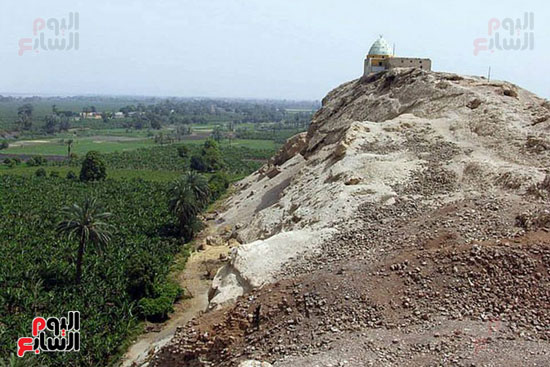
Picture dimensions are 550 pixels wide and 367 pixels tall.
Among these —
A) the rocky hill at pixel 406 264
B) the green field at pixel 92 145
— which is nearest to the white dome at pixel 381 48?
the rocky hill at pixel 406 264

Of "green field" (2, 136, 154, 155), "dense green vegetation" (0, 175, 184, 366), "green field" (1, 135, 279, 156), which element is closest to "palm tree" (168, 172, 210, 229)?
"dense green vegetation" (0, 175, 184, 366)

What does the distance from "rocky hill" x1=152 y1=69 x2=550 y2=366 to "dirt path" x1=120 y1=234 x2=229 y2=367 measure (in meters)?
6.75

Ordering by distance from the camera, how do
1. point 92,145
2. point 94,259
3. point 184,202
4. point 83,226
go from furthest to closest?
point 92,145 < point 184,202 < point 94,259 < point 83,226

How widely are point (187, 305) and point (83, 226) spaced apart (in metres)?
9.93

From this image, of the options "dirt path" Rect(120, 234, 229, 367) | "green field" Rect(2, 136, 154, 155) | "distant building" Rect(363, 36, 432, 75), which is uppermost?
"distant building" Rect(363, 36, 432, 75)

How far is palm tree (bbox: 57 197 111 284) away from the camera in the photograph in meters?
34.2

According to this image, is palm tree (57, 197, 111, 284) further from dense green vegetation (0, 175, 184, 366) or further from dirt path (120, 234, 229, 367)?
dirt path (120, 234, 229, 367)

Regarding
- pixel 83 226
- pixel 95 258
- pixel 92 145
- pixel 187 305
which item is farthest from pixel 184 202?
pixel 92 145

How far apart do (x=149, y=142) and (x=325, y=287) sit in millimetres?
147495

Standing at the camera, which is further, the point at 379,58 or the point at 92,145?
the point at 92,145

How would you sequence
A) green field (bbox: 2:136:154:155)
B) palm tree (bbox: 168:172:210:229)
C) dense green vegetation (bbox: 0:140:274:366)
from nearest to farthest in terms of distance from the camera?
dense green vegetation (bbox: 0:140:274:366)
palm tree (bbox: 168:172:210:229)
green field (bbox: 2:136:154:155)

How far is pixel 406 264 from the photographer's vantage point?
722 inches

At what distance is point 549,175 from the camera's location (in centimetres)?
2247

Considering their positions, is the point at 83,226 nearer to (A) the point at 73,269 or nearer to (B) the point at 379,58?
(A) the point at 73,269
